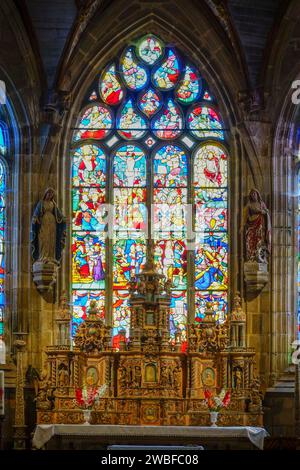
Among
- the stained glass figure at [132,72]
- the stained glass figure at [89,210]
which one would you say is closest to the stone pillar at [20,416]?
the stained glass figure at [89,210]

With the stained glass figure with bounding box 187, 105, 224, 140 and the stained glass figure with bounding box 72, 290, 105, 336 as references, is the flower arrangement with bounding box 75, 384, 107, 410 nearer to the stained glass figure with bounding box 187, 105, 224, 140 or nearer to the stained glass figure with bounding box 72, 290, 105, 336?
the stained glass figure with bounding box 72, 290, 105, 336

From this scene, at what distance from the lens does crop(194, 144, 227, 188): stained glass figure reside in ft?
120

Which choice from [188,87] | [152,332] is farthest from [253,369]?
[188,87]

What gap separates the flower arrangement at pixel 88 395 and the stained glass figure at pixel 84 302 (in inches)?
112

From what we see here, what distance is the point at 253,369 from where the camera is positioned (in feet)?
111

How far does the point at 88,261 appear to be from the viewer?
3628 centimetres

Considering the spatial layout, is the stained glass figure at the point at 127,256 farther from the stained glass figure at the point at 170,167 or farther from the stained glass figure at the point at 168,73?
the stained glass figure at the point at 168,73

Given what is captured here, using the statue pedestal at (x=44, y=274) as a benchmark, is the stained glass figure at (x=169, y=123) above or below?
above

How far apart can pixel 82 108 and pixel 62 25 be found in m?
1.85

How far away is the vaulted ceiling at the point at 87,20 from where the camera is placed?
1422 inches

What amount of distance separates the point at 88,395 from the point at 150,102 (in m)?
7.26

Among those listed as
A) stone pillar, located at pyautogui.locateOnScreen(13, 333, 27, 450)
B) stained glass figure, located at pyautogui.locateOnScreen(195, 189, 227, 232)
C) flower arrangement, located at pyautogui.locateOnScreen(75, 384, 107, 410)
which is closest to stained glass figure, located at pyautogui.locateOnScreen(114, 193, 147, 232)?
stained glass figure, located at pyautogui.locateOnScreen(195, 189, 227, 232)

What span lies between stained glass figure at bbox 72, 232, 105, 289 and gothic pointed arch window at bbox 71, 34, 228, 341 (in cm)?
2
